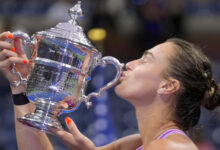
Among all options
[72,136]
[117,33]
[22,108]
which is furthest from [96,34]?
[72,136]

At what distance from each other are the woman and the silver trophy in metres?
0.07

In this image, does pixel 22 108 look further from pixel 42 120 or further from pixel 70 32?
pixel 70 32

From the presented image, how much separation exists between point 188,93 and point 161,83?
10 cm

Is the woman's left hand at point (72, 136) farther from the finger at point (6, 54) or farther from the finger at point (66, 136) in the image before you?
the finger at point (6, 54)

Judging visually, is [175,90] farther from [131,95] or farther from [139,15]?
[139,15]

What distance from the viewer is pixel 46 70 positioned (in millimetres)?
1252

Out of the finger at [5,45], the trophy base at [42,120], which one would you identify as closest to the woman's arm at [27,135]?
the trophy base at [42,120]

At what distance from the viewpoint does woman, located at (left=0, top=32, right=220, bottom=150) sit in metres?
1.32

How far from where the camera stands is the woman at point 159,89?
1324 millimetres

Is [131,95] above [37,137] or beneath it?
above

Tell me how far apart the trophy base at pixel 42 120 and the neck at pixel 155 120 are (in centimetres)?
30

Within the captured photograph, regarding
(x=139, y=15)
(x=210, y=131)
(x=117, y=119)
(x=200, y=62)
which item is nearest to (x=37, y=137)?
(x=200, y=62)

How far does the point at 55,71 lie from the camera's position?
125cm

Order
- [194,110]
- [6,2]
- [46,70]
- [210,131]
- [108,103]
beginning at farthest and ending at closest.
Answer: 1. [6,2]
2. [108,103]
3. [210,131]
4. [194,110]
5. [46,70]
